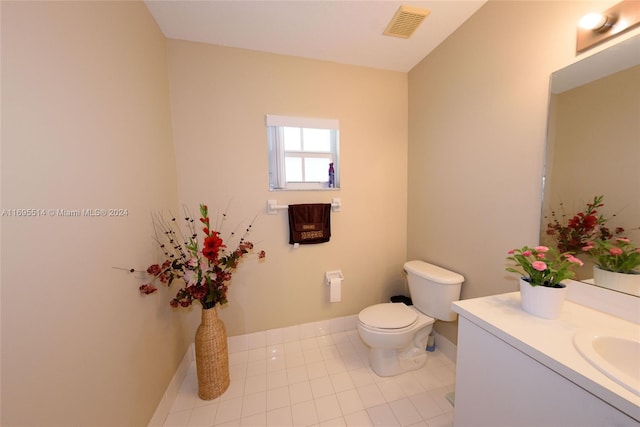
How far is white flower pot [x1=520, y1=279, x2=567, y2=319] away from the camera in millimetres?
856

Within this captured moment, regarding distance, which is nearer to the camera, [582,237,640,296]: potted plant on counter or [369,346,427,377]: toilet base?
[582,237,640,296]: potted plant on counter

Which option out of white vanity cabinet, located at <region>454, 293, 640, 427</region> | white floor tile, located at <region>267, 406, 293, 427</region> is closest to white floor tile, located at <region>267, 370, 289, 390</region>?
white floor tile, located at <region>267, 406, 293, 427</region>

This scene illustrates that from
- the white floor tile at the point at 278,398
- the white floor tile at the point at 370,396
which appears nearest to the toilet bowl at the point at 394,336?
the white floor tile at the point at 370,396

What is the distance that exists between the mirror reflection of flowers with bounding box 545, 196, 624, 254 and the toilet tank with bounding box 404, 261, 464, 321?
0.59 metres

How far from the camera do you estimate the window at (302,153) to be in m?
1.81

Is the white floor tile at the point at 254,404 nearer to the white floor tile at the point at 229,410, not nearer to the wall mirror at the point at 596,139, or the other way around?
the white floor tile at the point at 229,410

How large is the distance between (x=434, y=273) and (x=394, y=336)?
527 mm

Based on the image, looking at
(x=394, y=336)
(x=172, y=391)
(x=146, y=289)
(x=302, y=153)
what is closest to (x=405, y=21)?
(x=302, y=153)

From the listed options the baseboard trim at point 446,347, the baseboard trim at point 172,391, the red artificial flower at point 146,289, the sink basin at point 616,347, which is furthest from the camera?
the baseboard trim at point 446,347

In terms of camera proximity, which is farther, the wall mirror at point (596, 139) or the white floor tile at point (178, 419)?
the white floor tile at point (178, 419)

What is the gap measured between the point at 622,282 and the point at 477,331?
23.7 inches

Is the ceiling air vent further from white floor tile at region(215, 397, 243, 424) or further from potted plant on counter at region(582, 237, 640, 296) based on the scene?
white floor tile at region(215, 397, 243, 424)

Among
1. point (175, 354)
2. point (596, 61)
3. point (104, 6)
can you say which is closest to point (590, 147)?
point (596, 61)

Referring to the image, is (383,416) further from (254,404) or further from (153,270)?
(153,270)
